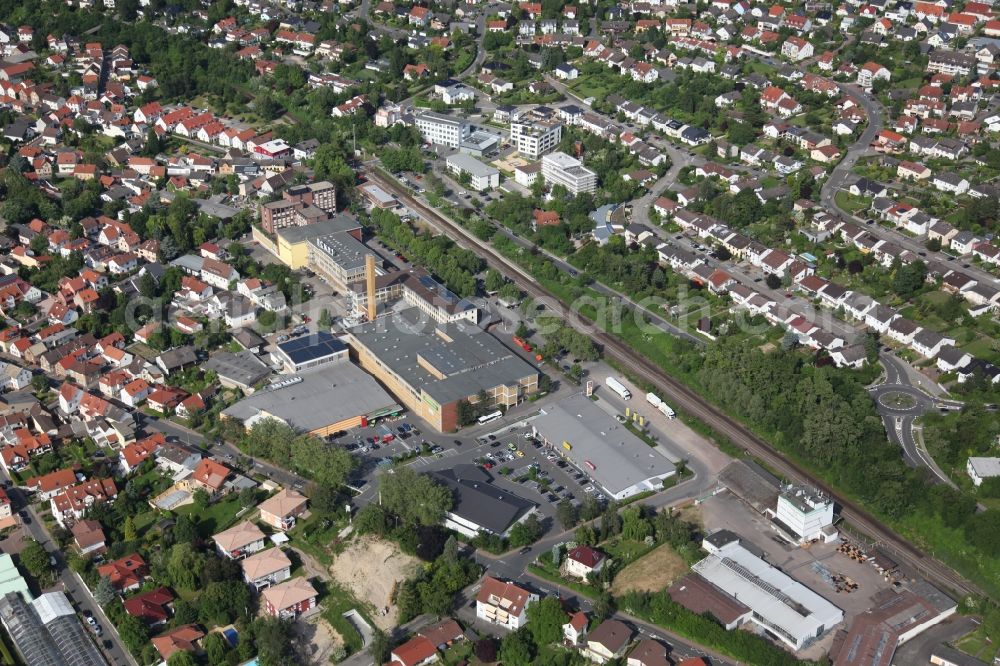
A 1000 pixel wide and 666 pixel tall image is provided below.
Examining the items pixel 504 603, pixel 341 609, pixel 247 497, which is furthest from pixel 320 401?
pixel 504 603

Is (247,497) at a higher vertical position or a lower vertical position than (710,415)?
lower

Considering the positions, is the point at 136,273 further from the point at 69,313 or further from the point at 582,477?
the point at 582,477

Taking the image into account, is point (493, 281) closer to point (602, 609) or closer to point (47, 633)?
point (602, 609)

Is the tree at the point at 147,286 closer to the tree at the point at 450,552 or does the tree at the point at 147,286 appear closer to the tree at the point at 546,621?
the tree at the point at 450,552

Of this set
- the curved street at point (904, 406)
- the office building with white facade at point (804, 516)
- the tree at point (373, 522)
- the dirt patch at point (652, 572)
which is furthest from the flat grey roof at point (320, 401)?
the curved street at point (904, 406)

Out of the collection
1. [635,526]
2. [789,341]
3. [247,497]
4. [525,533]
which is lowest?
[247,497]

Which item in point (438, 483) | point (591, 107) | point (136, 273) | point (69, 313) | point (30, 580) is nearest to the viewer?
point (30, 580)

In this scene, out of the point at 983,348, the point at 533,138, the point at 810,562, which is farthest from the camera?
the point at 533,138

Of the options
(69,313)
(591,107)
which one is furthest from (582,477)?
(591,107)
